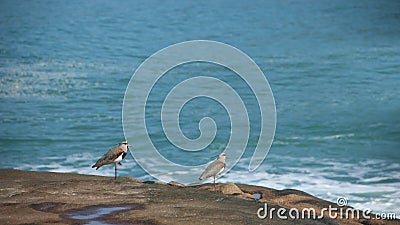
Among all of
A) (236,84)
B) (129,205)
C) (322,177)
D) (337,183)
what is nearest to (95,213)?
(129,205)

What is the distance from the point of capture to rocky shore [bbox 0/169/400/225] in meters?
6.83

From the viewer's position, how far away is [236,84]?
20.5 m

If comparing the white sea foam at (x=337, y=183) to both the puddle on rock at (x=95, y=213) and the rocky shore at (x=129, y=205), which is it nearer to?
the rocky shore at (x=129, y=205)

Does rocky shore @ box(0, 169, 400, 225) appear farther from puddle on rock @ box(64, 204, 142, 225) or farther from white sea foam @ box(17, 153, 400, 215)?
white sea foam @ box(17, 153, 400, 215)

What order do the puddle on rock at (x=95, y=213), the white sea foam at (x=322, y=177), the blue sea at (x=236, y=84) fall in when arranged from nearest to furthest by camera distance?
the puddle on rock at (x=95, y=213), the white sea foam at (x=322, y=177), the blue sea at (x=236, y=84)

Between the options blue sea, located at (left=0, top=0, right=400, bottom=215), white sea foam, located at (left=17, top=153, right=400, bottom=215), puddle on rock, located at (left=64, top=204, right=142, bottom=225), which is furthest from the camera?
blue sea, located at (left=0, top=0, right=400, bottom=215)

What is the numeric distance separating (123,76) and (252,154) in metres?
7.61

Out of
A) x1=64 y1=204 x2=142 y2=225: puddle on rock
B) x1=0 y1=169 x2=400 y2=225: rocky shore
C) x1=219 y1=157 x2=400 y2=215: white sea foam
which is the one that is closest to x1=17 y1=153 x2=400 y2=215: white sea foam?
x1=219 y1=157 x2=400 y2=215: white sea foam

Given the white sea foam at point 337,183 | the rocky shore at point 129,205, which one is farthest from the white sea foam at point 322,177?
the rocky shore at point 129,205

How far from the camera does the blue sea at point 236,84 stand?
14.2 meters

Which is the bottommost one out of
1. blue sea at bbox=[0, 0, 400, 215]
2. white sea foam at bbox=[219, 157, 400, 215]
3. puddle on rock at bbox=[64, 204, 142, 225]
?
puddle on rock at bbox=[64, 204, 142, 225]

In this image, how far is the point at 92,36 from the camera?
1110 inches

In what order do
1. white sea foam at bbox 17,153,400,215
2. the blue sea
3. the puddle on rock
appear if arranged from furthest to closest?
the blue sea
white sea foam at bbox 17,153,400,215
the puddle on rock

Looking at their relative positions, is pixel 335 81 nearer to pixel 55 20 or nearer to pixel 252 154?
pixel 252 154
